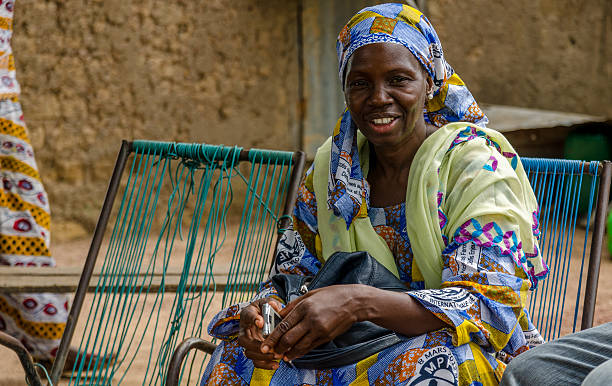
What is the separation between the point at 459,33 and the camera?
7094mm

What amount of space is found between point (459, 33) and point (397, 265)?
18.3 feet

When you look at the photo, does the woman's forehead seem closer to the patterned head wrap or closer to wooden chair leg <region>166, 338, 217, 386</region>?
→ the patterned head wrap

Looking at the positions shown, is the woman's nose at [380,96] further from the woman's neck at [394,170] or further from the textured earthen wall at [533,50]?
the textured earthen wall at [533,50]

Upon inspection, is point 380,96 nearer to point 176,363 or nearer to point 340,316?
point 340,316

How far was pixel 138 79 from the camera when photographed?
6332 millimetres

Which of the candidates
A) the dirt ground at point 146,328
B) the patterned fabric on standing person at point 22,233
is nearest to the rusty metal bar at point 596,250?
the dirt ground at point 146,328

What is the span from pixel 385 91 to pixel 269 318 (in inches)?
25.0

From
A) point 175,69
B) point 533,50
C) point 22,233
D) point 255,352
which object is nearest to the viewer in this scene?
point 255,352

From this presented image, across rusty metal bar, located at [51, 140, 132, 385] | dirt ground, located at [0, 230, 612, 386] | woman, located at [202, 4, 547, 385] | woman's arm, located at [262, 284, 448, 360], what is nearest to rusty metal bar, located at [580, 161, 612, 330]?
woman, located at [202, 4, 547, 385]

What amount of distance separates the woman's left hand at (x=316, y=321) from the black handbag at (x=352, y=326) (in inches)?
2.6

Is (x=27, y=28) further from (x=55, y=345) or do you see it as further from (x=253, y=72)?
(x=55, y=345)

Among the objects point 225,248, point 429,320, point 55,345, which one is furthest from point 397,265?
point 225,248

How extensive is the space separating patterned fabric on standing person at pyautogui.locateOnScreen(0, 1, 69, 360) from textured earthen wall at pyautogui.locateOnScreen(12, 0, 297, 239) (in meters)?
2.74

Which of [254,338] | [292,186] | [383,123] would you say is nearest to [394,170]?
[383,123]
